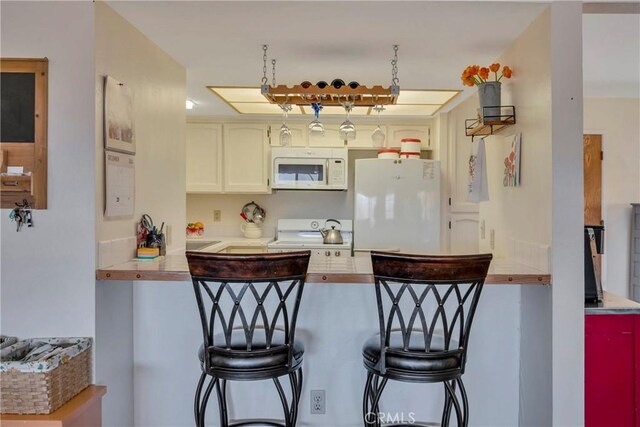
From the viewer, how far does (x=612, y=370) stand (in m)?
1.76

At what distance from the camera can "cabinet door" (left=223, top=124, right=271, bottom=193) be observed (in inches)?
152

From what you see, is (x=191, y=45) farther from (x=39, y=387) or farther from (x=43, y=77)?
(x=39, y=387)

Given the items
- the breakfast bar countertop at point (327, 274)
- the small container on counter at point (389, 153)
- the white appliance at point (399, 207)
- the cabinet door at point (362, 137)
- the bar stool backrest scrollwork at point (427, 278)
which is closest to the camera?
the bar stool backrest scrollwork at point (427, 278)

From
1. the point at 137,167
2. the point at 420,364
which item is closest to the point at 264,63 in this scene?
the point at 137,167

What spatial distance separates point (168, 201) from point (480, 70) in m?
1.83

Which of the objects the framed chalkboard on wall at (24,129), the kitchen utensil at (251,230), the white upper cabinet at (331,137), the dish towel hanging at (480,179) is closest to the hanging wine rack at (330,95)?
the dish towel hanging at (480,179)

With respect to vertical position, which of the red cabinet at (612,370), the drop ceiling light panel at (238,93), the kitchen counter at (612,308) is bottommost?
the red cabinet at (612,370)

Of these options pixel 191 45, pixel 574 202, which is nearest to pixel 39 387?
pixel 191 45

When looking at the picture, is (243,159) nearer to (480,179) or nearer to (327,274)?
(480,179)

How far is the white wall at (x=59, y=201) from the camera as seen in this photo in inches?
66.6

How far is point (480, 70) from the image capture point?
2090mm

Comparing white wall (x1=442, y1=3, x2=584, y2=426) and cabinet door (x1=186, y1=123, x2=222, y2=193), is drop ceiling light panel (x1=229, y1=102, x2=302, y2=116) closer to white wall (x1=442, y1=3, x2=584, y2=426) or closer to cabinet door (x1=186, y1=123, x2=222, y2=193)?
cabinet door (x1=186, y1=123, x2=222, y2=193)

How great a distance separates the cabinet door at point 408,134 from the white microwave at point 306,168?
19.8 inches

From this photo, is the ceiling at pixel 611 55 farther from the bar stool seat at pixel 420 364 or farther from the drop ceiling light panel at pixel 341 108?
the bar stool seat at pixel 420 364
